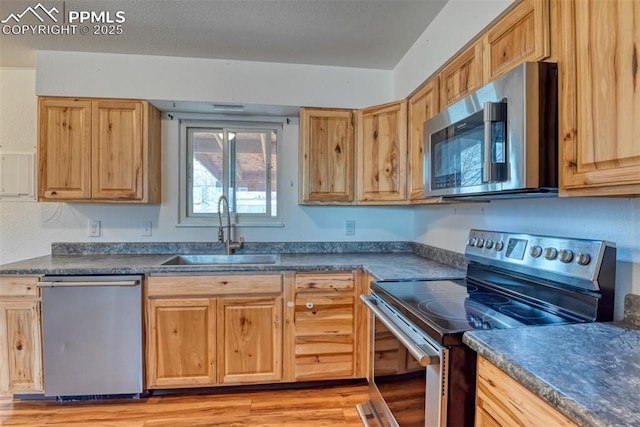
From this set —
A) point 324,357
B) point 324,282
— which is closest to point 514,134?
point 324,282

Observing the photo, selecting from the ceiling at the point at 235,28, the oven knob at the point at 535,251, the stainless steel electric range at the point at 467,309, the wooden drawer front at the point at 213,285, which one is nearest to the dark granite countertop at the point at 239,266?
the wooden drawer front at the point at 213,285

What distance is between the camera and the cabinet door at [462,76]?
4.70 ft

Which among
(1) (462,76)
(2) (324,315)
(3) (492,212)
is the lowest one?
(2) (324,315)

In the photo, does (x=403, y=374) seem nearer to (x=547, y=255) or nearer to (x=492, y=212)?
(x=547, y=255)

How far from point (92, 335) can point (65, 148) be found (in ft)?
4.21

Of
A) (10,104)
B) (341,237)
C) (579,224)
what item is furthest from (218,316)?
(10,104)

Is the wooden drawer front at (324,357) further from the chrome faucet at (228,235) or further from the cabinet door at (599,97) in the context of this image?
the cabinet door at (599,97)

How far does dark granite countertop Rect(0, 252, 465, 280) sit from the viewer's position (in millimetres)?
1924

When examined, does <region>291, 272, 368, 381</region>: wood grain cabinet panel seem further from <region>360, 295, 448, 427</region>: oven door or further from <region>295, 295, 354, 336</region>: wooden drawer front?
<region>360, 295, 448, 427</region>: oven door

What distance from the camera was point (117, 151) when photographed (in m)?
2.29

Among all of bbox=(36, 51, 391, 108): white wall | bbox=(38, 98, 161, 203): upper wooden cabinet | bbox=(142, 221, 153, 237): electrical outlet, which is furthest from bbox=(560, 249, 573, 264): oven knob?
bbox=(142, 221, 153, 237): electrical outlet

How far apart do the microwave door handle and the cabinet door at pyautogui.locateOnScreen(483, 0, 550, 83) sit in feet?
0.64

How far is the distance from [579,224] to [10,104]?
3.73m

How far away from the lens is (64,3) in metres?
1.84
